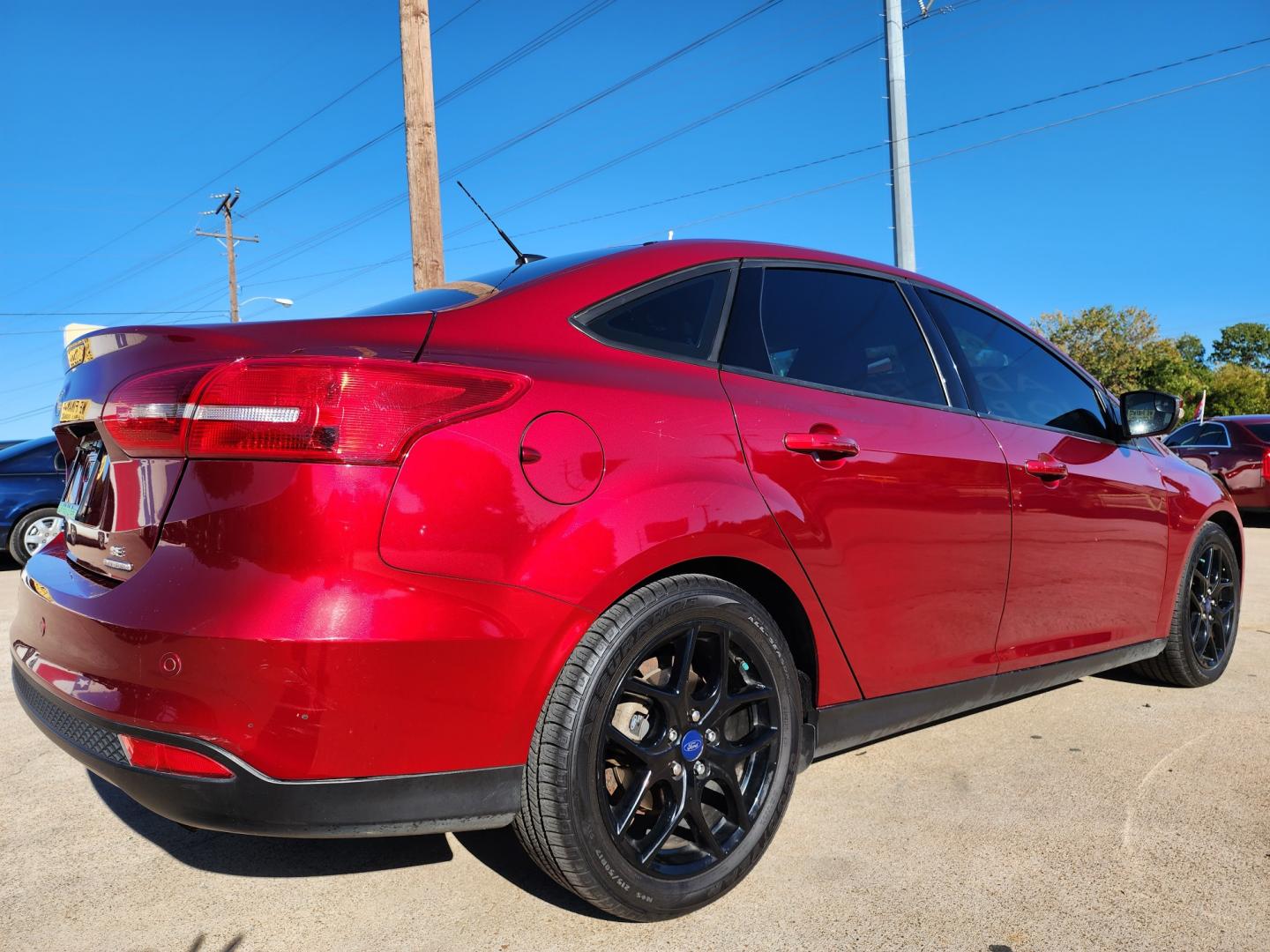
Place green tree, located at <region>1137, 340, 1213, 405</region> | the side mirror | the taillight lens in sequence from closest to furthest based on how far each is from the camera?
1. the taillight lens
2. the side mirror
3. green tree, located at <region>1137, 340, 1213, 405</region>

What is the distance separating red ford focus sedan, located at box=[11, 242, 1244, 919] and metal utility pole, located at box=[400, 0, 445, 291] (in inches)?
216

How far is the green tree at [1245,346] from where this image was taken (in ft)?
242

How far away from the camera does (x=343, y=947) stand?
200cm

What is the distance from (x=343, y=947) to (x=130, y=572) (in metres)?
0.89

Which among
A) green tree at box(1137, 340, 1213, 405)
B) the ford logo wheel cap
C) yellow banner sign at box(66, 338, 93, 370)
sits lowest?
the ford logo wheel cap

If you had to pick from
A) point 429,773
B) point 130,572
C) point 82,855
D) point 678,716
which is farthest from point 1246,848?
point 82,855

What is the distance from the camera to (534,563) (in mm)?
1810

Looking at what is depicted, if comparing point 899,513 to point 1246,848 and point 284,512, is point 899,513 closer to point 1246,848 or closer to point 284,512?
point 1246,848

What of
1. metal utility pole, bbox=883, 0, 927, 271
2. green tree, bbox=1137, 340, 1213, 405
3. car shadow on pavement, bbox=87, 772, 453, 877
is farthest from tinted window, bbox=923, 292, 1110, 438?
Result: green tree, bbox=1137, 340, 1213, 405

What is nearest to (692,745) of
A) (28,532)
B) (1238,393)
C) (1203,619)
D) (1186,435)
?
(1203,619)

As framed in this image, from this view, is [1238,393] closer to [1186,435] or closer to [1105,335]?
[1105,335]

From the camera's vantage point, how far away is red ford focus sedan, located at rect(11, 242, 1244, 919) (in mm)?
1691

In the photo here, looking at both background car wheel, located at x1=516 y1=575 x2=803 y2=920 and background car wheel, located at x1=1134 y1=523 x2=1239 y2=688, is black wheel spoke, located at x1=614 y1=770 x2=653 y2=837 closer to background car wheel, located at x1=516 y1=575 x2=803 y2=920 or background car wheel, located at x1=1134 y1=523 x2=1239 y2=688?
background car wheel, located at x1=516 y1=575 x2=803 y2=920

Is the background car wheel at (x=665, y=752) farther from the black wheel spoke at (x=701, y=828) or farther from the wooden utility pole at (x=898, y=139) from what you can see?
the wooden utility pole at (x=898, y=139)
